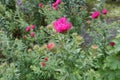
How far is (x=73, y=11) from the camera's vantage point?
3.87 meters

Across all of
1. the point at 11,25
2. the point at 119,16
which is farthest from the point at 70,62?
the point at 119,16

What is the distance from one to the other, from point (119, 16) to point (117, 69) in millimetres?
2110

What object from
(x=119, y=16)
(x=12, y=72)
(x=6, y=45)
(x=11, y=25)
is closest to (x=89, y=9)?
(x=119, y=16)

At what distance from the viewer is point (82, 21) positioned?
3986 mm

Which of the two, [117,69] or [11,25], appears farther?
[11,25]

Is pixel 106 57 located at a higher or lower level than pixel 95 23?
lower

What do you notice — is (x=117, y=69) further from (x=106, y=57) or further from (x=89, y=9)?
(x=89, y=9)

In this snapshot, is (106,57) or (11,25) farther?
(11,25)

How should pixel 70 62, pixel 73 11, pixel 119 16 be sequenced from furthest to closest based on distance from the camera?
1. pixel 119 16
2. pixel 73 11
3. pixel 70 62

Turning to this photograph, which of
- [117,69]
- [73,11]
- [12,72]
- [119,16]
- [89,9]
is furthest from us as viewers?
[89,9]

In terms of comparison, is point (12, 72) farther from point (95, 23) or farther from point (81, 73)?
point (95, 23)

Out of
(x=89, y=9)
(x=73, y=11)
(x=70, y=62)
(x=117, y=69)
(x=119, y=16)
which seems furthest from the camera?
(x=89, y=9)

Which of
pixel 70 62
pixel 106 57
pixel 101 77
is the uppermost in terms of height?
pixel 70 62

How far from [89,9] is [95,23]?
7.17 ft
